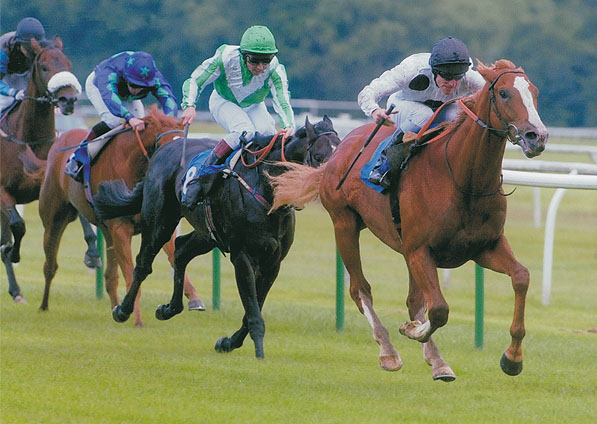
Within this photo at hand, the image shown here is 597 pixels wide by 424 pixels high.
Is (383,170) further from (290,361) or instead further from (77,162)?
(77,162)

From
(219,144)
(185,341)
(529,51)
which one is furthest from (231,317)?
(529,51)

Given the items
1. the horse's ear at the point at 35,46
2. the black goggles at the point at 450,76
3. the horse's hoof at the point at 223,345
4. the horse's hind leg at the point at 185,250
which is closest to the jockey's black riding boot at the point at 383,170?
the black goggles at the point at 450,76

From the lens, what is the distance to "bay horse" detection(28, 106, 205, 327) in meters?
8.47

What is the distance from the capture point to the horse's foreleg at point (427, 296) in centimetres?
564

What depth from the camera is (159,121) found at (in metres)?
8.51

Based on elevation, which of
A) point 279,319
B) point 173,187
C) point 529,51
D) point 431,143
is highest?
point 431,143

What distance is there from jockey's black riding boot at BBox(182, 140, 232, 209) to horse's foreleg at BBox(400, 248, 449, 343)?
1819 millimetres

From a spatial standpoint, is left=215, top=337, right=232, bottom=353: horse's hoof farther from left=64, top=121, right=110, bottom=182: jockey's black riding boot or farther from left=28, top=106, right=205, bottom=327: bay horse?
left=64, top=121, right=110, bottom=182: jockey's black riding boot

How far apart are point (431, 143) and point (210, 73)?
1.95 metres

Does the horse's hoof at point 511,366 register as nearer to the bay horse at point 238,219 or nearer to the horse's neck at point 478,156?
the horse's neck at point 478,156

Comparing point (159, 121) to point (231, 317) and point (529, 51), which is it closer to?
point (231, 317)

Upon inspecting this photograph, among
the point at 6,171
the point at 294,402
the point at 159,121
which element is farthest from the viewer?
the point at 6,171

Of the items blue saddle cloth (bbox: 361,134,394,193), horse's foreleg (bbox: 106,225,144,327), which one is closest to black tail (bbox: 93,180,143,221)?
horse's foreleg (bbox: 106,225,144,327)

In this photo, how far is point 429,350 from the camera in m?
6.00
